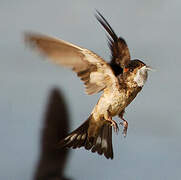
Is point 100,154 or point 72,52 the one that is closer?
point 72,52

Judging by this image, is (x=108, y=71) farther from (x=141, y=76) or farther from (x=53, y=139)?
(x=53, y=139)

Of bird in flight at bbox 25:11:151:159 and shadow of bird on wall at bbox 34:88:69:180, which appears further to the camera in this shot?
shadow of bird on wall at bbox 34:88:69:180

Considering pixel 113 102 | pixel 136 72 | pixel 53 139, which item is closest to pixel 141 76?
pixel 136 72

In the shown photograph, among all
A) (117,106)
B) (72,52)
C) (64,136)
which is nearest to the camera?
(72,52)

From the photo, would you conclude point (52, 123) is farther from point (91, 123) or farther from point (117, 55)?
point (117, 55)

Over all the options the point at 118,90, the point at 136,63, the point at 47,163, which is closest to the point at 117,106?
the point at 118,90

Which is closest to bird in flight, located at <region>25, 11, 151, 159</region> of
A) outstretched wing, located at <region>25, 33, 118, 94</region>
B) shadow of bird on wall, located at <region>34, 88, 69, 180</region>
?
outstretched wing, located at <region>25, 33, 118, 94</region>

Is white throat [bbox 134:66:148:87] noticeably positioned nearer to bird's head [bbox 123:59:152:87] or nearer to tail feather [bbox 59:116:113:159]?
bird's head [bbox 123:59:152:87]
